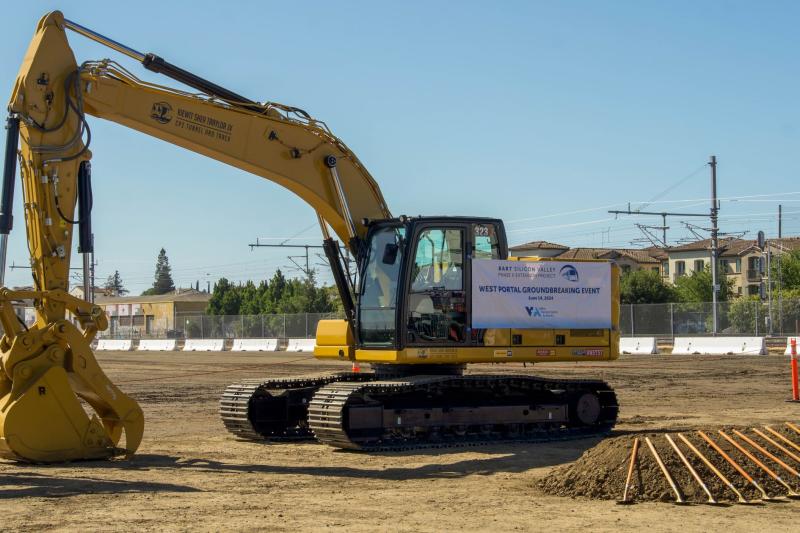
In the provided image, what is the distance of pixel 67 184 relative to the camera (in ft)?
46.6

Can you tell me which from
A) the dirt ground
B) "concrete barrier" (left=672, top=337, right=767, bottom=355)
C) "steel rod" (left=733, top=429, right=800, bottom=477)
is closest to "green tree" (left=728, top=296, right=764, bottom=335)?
"concrete barrier" (left=672, top=337, right=767, bottom=355)

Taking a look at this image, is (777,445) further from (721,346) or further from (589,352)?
(721,346)

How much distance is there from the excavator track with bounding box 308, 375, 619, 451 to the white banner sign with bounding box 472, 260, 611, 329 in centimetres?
89

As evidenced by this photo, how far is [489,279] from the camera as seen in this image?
16.3 metres

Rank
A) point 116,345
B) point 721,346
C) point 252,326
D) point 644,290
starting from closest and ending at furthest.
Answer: point 721,346 < point 252,326 < point 116,345 < point 644,290

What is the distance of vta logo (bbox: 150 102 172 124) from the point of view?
15.0 m

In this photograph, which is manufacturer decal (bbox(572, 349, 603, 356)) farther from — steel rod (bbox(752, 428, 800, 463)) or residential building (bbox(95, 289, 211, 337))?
residential building (bbox(95, 289, 211, 337))

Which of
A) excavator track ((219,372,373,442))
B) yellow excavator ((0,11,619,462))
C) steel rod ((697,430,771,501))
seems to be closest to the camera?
steel rod ((697,430,771,501))

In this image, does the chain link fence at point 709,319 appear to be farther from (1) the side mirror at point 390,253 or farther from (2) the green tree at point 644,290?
(1) the side mirror at point 390,253

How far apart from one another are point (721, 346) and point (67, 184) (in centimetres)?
3462

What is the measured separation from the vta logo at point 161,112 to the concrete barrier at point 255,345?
4840 cm

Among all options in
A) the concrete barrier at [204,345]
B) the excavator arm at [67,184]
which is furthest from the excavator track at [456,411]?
A: the concrete barrier at [204,345]

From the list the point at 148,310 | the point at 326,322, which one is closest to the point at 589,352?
the point at 326,322

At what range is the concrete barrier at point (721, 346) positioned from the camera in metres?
42.8
